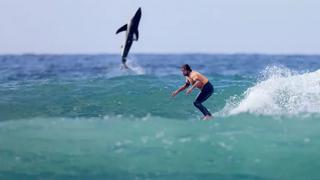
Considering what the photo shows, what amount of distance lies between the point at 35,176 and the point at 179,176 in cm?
279

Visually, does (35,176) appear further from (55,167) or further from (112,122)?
(112,122)

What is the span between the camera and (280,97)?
1157 centimetres

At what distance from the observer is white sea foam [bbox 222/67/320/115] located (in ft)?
36.0

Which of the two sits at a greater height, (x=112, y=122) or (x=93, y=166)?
(x=112, y=122)

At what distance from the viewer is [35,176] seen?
9.85 m

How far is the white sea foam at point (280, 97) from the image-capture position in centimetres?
1096

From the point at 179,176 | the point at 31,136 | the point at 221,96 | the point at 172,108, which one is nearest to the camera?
the point at 179,176

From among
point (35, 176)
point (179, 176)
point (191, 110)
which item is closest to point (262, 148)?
point (179, 176)
